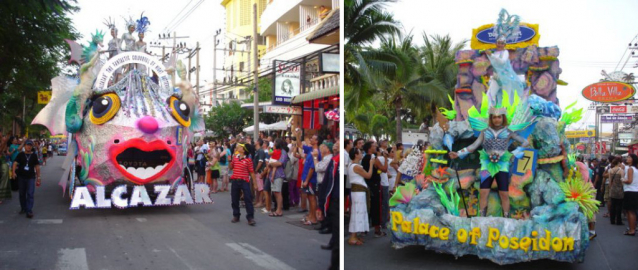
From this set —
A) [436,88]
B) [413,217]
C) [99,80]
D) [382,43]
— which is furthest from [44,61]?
[436,88]

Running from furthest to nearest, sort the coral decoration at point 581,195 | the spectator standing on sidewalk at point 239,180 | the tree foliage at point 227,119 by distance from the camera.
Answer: the tree foliage at point 227,119
the spectator standing on sidewalk at point 239,180
the coral decoration at point 581,195

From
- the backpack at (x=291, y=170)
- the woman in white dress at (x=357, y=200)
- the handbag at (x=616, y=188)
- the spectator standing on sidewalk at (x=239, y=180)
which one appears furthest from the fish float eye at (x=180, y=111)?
the handbag at (x=616, y=188)

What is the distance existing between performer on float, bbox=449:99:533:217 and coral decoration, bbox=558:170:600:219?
0.57 m

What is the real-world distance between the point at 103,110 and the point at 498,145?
5.35 metres

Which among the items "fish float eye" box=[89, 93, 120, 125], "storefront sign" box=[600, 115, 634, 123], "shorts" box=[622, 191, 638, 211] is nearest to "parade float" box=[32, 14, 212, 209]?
"fish float eye" box=[89, 93, 120, 125]

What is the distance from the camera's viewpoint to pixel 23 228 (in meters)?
6.93

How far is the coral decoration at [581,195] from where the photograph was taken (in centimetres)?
591

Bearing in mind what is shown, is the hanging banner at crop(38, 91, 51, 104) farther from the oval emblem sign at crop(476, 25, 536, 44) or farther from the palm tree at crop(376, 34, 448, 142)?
the oval emblem sign at crop(476, 25, 536, 44)

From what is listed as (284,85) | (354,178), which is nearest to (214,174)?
(284,85)

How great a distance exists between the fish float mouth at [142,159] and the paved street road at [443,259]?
3.16m

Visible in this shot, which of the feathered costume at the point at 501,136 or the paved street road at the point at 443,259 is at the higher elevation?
the feathered costume at the point at 501,136

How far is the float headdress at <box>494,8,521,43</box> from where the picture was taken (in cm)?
683

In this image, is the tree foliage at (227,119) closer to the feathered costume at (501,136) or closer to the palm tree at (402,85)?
the palm tree at (402,85)

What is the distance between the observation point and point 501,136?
606 centimetres
